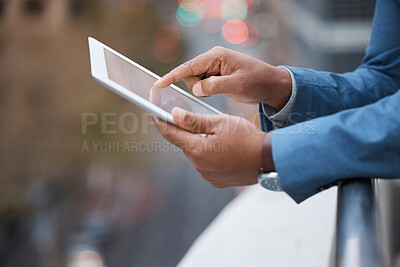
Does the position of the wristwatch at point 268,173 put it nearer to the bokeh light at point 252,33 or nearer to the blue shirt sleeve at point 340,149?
the blue shirt sleeve at point 340,149

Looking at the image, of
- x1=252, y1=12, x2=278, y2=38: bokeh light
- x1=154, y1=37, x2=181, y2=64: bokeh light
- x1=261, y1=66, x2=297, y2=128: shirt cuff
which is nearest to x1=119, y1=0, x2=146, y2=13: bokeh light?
x1=154, y1=37, x2=181, y2=64: bokeh light

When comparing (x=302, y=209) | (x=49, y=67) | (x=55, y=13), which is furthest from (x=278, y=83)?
(x=55, y=13)

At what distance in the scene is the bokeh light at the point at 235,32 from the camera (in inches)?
1475

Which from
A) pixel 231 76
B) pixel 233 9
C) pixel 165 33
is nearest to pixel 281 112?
pixel 231 76

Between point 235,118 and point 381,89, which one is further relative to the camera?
point 381,89

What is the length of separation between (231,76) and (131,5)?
1282 centimetres

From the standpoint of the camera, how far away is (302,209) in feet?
6.46

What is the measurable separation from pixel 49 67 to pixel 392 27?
417 inches

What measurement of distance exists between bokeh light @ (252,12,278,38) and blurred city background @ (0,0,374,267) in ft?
47.1

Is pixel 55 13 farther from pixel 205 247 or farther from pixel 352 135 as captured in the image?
pixel 352 135

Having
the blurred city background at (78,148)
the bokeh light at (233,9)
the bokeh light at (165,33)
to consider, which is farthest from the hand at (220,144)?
the bokeh light at (233,9)

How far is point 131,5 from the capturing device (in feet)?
43.3

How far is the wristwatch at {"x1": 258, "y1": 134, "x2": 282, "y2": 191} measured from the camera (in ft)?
2.86

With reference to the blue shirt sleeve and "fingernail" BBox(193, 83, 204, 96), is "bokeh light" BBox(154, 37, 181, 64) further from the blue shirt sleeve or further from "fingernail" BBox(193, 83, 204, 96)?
the blue shirt sleeve
